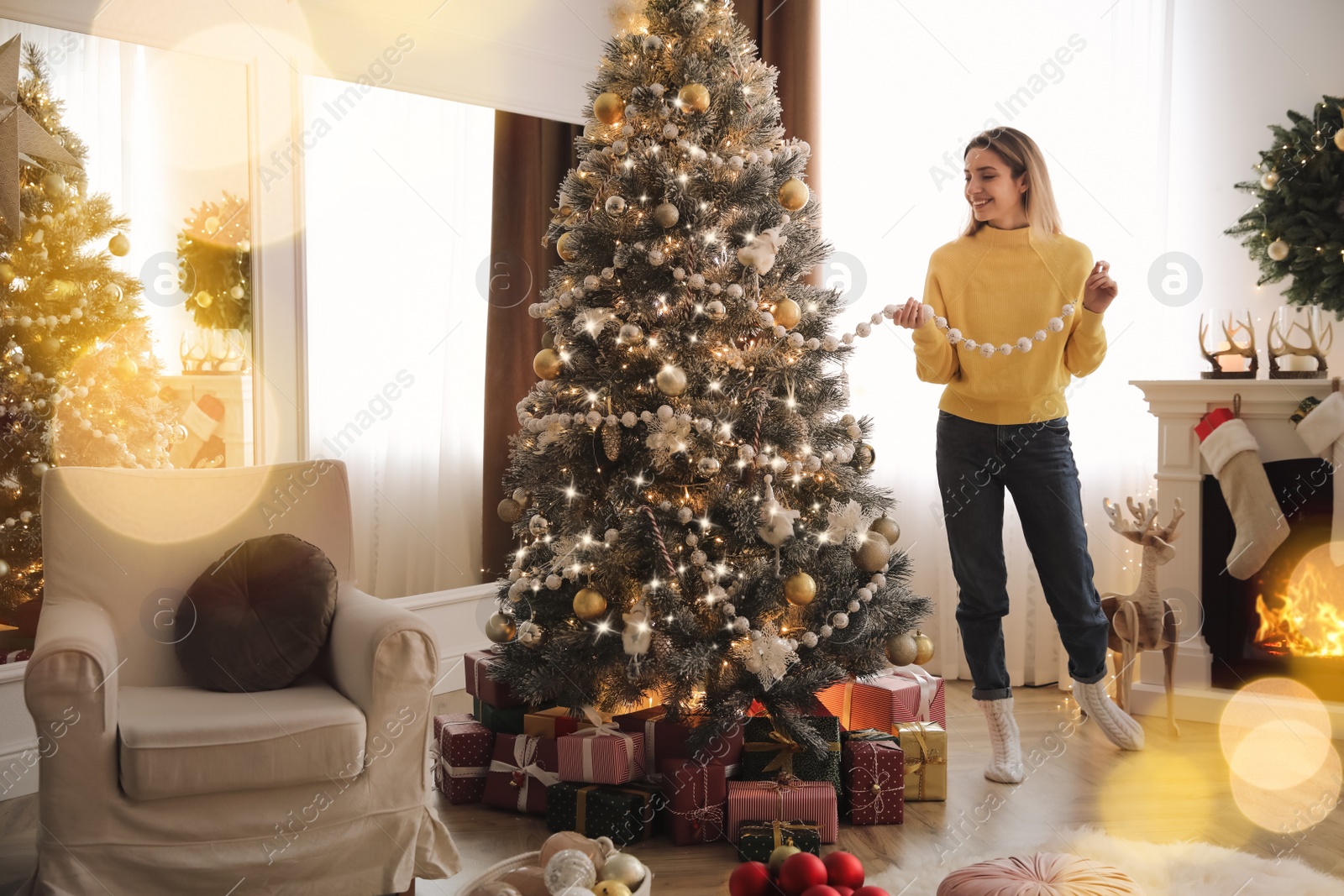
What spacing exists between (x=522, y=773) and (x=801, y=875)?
1118mm

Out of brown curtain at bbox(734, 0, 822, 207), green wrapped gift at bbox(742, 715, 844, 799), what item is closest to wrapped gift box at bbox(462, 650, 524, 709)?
green wrapped gift at bbox(742, 715, 844, 799)

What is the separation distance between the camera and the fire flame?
10.4 ft

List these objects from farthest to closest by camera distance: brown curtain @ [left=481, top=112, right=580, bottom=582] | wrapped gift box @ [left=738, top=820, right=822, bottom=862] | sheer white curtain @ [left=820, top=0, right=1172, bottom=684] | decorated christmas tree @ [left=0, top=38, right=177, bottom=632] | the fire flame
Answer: brown curtain @ [left=481, top=112, right=580, bottom=582]
sheer white curtain @ [left=820, top=0, right=1172, bottom=684]
the fire flame
decorated christmas tree @ [left=0, top=38, right=177, bottom=632]
wrapped gift box @ [left=738, top=820, right=822, bottom=862]

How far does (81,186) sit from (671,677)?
A: 2.35m

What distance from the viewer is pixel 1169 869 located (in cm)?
220

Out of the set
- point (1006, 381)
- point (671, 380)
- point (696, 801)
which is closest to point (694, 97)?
point (671, 380)

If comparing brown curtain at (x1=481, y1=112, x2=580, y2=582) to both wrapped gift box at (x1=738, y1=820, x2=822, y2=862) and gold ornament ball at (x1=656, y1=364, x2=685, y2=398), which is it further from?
wrapped gift box at (x1=738, y1=820, x2=822, y2=862)

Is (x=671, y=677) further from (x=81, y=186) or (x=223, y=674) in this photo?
(x=81, y=186)

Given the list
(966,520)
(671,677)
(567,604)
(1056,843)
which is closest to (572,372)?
(567,604)

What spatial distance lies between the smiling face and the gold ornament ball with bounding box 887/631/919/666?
3.69ft

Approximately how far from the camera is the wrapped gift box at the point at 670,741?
8.10 feet

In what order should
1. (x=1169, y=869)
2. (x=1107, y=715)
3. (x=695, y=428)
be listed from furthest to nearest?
1. (x=1107, y=715)
2. (x=695, y=428)
3. (x=1169, y=869)

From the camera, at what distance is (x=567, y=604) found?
8.66 feet

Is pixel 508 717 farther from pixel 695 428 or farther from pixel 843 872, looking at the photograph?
pixel 843 872
